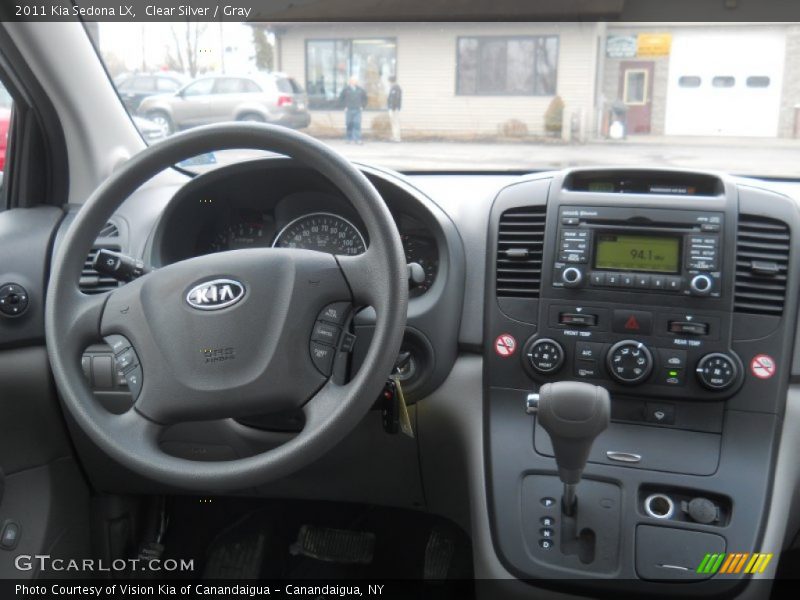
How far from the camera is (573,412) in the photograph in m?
1.71

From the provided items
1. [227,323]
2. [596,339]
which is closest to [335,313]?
[227,323]

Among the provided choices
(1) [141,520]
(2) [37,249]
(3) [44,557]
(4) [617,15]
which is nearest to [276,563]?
(1) [141,520]

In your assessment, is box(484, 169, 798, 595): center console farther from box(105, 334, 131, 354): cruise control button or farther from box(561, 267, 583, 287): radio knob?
box(105, 334, 131, 354): cruise control button

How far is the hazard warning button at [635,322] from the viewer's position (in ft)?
6.86

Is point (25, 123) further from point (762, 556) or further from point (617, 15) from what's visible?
point (762, 556)

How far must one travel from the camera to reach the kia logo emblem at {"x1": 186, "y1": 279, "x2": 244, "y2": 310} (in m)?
1.69

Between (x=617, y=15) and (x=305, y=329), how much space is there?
3.48 ft

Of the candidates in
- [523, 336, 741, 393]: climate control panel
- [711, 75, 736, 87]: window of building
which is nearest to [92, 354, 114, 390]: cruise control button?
[523, 336, 741, 393]: climate control panel

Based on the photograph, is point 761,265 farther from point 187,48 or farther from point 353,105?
point 187,48

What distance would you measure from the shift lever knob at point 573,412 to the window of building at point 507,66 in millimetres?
852

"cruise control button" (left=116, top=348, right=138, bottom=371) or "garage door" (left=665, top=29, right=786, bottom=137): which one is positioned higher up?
"garage door" (left=665, top=29, right=786, bottom=137)

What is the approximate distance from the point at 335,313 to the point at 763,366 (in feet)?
3.54

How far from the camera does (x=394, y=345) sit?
1609mm

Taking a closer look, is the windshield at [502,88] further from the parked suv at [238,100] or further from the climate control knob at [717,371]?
the climate control knob at [717,371]
